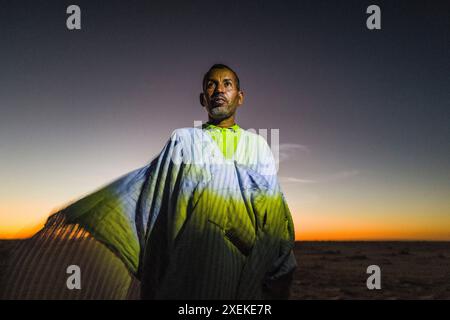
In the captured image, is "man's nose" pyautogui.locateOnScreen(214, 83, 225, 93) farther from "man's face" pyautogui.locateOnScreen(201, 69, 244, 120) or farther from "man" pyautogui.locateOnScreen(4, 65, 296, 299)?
"man" pyautogui.locateOnScreen(4, 65, 296, 299)

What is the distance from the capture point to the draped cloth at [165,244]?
8.46 feet

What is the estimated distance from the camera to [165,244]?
2605mm

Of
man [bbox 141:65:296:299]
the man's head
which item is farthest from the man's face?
man [bbox 141:65:296:299]

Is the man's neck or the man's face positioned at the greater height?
the man's face

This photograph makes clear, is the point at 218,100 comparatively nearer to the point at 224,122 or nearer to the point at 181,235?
the point at 224,122

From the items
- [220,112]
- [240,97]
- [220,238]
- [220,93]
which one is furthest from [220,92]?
[220,238]

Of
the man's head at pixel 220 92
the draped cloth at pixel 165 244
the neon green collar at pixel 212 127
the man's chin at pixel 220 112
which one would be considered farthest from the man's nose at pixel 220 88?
the draped cloth at pixel 165 244

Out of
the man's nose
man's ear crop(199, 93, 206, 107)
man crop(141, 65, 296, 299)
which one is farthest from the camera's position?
man's ear crop(199, 93, 206, 107)

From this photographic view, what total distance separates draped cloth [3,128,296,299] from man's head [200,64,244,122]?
1.64 ft

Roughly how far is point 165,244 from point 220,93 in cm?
112

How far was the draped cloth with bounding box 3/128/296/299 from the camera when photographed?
102 inches

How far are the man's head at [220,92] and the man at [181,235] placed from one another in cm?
41
